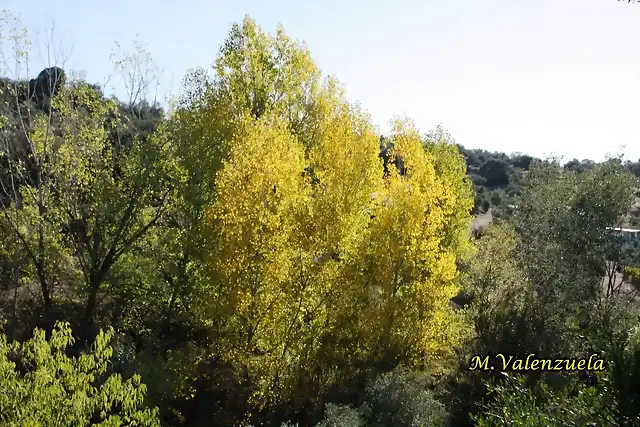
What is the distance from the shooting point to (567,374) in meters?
16.6

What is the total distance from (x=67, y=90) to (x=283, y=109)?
30.6 feet

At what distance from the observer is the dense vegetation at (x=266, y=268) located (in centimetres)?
1552

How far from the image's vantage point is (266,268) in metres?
15.2

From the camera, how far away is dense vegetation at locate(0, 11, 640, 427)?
15523 millimetres

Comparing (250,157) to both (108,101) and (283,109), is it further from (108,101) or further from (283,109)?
(283,109)

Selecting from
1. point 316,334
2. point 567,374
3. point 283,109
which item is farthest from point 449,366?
point 283,109

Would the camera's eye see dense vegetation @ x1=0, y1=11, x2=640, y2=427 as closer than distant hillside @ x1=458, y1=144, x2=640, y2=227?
Yes
